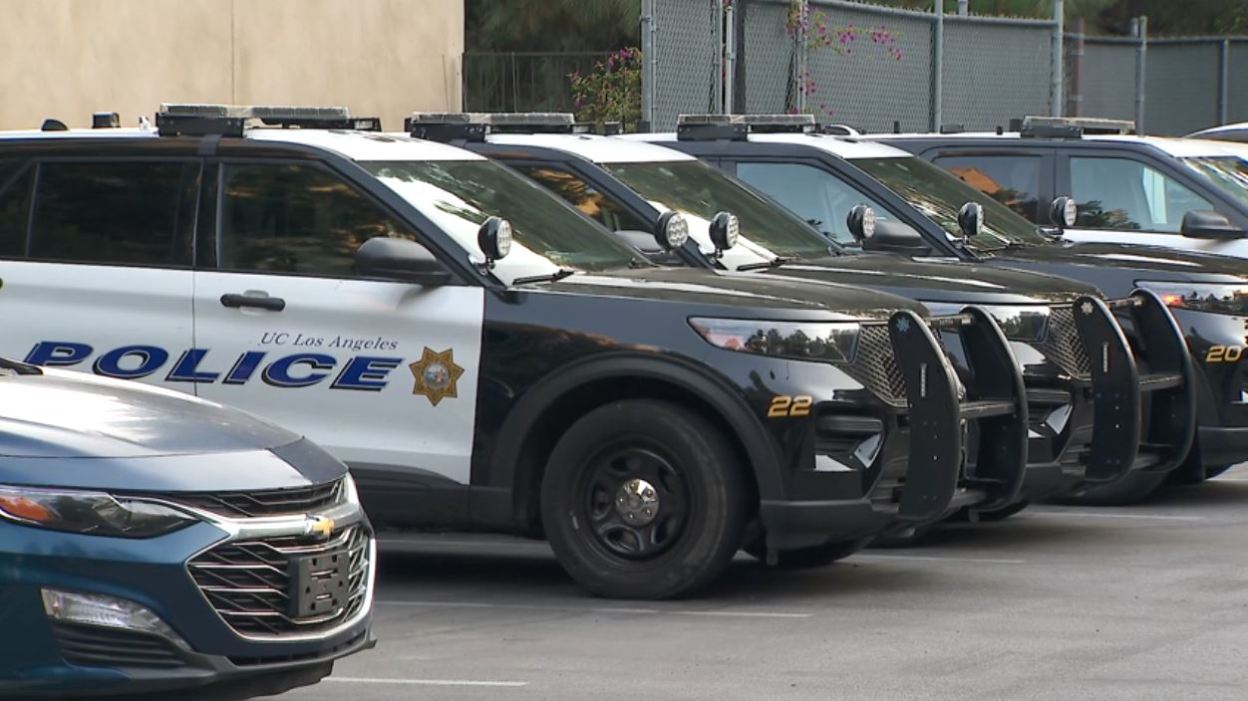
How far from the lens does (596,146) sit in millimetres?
11188

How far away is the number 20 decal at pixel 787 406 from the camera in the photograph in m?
8.40

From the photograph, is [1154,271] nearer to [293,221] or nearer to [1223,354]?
[1223,354]

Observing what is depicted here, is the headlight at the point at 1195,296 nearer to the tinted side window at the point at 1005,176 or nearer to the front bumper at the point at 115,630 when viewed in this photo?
the tinted side window at the point at 1005,176

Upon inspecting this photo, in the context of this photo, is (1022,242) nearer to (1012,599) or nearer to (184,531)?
(1012,599)

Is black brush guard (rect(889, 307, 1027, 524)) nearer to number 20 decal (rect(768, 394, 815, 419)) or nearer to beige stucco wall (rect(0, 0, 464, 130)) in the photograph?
number 20 decal (rect(768, 394, 815, 419))

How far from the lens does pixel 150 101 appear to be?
17.5m

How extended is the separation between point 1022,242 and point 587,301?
4.75m

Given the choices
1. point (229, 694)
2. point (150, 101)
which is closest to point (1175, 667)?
point (229, 694)

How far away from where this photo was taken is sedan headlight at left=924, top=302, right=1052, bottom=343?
9.95m

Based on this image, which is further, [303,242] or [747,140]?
[747,140]

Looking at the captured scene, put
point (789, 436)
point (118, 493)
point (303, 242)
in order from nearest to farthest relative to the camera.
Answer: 1. point (118, 493)
2. point (789, 436)
3. point (303, 242)

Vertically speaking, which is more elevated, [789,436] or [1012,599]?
[789,436]

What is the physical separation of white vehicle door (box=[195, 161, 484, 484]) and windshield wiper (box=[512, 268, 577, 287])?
0.18 m

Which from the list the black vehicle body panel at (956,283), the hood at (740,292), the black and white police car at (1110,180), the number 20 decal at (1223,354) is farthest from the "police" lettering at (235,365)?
the black and white police car at (1110,180)
